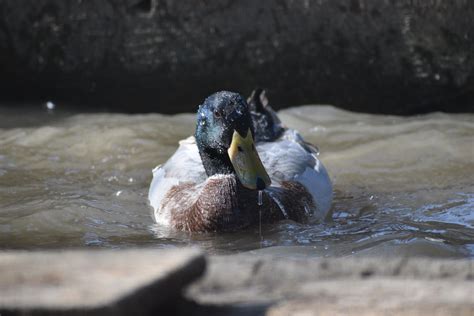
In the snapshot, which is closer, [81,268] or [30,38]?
[81,268]

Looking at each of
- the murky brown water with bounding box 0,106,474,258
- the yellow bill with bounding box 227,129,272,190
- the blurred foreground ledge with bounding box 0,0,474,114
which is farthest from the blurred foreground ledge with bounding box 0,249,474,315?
the blurred foreground ledge with bounding box 0,0,474,114

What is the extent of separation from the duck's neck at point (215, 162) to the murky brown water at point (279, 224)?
46cm

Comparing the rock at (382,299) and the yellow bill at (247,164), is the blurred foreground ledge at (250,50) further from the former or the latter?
the rock at (382,299)

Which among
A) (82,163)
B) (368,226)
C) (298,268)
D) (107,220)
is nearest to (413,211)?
(368,226)

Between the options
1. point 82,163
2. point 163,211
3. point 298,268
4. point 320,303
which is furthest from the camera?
point 82,163

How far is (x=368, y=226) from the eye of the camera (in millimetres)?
5887

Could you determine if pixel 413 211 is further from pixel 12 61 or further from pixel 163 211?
pixel 12 61

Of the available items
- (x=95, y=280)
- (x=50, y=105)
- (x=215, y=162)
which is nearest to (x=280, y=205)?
(x=215, y=162)

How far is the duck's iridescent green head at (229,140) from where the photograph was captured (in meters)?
5.72

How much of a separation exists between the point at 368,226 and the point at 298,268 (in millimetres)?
3120

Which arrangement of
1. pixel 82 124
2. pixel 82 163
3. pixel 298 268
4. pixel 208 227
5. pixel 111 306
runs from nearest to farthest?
pixel 111 306 → pixel 298 268 → pixel 208 227 → pixel 82 163 → pixel 82 124

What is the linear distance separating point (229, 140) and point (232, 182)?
0.26 metres

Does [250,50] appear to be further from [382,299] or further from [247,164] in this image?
[382,299]

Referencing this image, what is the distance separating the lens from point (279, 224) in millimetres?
5895
